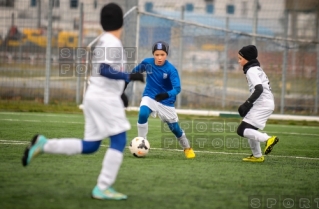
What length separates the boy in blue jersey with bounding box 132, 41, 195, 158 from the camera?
9.63 m

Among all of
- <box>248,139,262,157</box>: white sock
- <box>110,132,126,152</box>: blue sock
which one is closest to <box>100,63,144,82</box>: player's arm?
<box>110,132,126,152</box>: blue sock

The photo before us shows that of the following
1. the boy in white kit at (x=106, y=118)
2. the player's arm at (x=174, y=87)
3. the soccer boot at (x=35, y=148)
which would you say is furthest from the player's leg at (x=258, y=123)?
the soccer boot at (x=35, y=148)

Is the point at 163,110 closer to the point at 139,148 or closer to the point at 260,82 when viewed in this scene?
the point at 139,148

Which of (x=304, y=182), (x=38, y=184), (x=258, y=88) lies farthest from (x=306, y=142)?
(x=38, y=184)

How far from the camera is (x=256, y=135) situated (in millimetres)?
9172

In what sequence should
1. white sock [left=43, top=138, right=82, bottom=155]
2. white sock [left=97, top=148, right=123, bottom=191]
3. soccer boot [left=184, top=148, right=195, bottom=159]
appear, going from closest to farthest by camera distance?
white sock [left=97, top=148, right=123, bottom=191], white sock [left=43, top=138, right=82, bottom=155], soccer boot [left=184, top=148, right=195, bottom=159]

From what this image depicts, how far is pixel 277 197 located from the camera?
21.6 feet

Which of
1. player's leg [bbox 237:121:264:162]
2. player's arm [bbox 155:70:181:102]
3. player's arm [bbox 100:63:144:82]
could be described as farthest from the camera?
player's leg [bbox 237:121:264:162]

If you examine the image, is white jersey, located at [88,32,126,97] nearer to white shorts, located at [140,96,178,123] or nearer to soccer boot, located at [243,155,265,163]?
white shorts, located at [140,96,178,123]

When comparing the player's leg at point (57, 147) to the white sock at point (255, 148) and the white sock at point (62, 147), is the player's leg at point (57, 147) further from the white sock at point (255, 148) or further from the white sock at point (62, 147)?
the white sock at point (255, 148)

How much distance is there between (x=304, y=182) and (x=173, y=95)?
2.52 m

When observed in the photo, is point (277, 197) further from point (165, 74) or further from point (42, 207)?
point (165, 74)

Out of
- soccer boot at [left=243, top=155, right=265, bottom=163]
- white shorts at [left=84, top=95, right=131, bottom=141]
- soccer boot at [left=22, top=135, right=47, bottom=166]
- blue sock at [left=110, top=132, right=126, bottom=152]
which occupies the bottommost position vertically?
soccer boot at [left=243, top=155, right=265, bottom=163]

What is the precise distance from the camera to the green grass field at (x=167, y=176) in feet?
20.0
